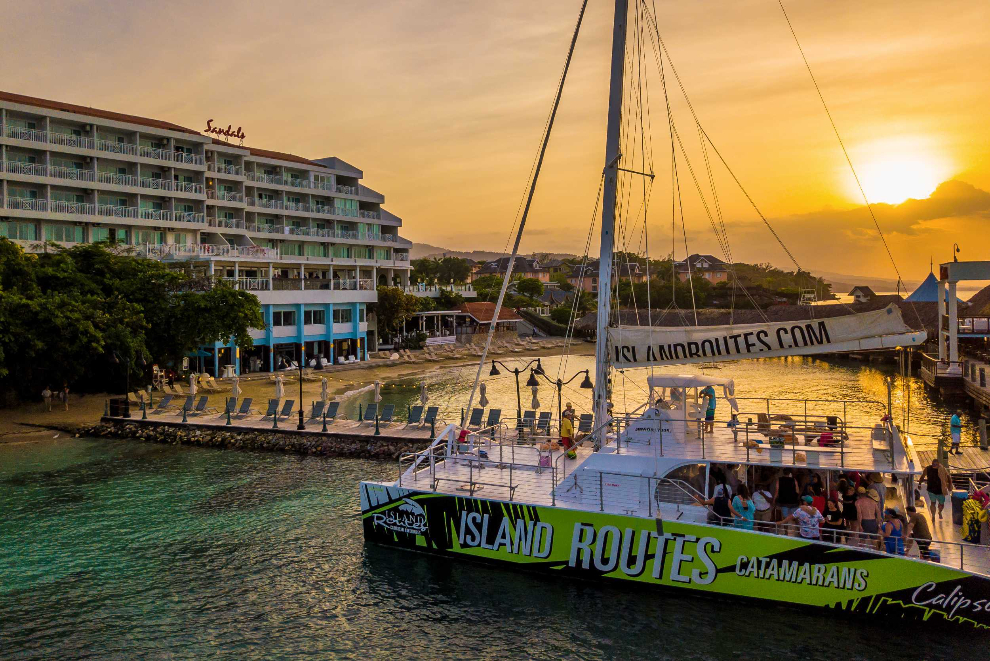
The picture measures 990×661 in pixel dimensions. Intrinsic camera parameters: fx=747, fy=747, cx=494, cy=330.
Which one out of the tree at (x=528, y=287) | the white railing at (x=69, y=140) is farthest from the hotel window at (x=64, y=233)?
the tree at (x=528, y=287)

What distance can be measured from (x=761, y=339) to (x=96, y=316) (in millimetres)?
34431

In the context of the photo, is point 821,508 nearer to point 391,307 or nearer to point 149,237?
point 149,237

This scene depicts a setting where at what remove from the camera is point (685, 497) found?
1694cm

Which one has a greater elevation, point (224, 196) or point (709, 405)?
point (224, 196)

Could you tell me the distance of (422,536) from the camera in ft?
61.6

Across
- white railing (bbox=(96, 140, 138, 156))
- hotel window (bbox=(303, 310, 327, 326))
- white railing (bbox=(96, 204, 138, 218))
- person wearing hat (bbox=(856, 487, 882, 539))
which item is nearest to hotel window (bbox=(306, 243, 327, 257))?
hotel window (bbox=(303, 310, 327, 326))

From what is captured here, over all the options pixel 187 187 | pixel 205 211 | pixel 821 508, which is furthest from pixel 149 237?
pixel 821 508

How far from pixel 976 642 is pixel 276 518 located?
1784 cm


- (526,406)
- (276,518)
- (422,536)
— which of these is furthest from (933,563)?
(526,406)

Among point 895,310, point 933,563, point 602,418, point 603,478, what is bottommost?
point 933,563

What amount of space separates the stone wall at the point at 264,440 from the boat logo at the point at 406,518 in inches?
444

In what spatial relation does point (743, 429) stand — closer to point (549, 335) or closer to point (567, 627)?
point (567, 627)

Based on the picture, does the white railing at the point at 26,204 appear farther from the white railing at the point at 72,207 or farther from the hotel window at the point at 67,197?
the hotel window at the point at 67,197

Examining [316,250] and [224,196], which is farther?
[316,250]
